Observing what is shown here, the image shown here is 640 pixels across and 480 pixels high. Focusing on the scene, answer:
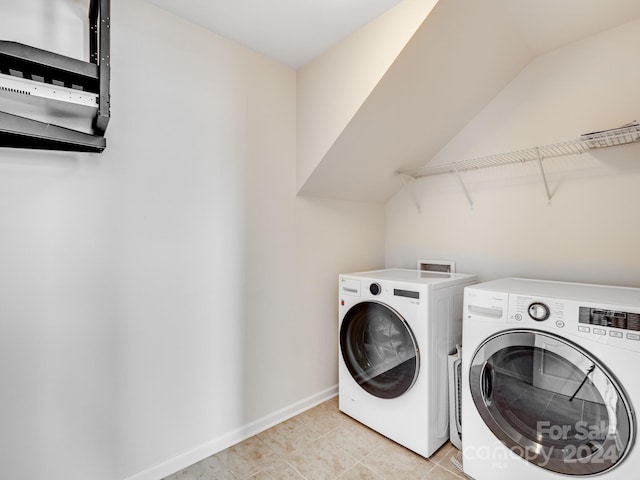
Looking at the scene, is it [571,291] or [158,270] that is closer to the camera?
[571,291]

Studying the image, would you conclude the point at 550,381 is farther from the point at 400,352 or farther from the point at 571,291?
the point at 400,352

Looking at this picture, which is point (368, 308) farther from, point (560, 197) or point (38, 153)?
point (38, 153)

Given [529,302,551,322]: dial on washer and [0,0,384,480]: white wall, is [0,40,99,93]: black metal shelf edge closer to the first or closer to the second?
[0,0,384,480]: white wall

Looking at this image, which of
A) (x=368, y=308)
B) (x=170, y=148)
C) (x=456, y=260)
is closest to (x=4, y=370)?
(x=170, y=148)

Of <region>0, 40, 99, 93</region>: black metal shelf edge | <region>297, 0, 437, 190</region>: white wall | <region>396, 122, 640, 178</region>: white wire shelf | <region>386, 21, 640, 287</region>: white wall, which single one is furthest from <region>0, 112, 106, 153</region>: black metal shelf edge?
<region>386, 21, 640, 287</region>: white wall

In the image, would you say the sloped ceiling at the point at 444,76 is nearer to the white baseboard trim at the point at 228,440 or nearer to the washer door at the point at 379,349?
the washer door at the point at 379,349

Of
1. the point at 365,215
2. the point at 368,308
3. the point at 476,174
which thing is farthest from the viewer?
the point at 365,215

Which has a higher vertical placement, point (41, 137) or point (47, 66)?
point (47, 66)

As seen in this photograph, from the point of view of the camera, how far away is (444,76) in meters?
1.73

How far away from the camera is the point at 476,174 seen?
2.17m

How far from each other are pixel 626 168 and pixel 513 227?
23.2 inches

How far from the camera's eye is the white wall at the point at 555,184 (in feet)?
5.36

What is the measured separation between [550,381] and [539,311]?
0.29 m

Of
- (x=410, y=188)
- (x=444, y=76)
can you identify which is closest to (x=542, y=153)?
(x=444, y=76)
